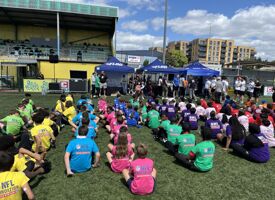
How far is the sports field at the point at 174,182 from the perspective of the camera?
4434 millimetres

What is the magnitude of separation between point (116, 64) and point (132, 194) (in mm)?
16388

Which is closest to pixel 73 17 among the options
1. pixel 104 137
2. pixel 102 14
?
pixel 102 14

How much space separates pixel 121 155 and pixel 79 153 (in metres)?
0.93

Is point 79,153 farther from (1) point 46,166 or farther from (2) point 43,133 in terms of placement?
(2) point 43,133

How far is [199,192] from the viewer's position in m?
4.60

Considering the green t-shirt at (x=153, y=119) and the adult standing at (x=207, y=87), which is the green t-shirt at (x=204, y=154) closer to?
the green t-shirt at (x=153, y=119)

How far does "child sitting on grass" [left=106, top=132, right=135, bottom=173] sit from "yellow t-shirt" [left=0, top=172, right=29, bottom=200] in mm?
2155

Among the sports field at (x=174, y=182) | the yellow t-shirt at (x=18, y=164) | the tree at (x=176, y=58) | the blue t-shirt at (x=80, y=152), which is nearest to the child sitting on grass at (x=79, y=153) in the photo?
the blue t-shirt at (x=80, y=152)

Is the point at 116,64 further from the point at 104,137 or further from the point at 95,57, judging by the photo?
the point at 95,57

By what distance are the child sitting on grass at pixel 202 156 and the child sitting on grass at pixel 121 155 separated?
1.46m

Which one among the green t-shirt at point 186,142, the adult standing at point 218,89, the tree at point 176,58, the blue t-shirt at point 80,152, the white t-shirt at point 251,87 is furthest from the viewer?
the tree at point 176,58

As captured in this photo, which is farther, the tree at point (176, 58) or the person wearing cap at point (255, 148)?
the tree at point (176, 58)

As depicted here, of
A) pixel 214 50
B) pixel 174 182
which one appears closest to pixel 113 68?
pixel 174 182

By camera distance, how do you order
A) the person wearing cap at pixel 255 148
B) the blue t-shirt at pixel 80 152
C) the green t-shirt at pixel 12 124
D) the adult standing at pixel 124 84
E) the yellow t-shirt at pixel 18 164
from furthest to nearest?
the adult standing at pixel 124 84
the green t-shirt at pixel 12 124
the person wearing cap at pixel 255 148
the blue t-shirt at pixel 80 152
the yellow t-shirt at pixel 18 164
